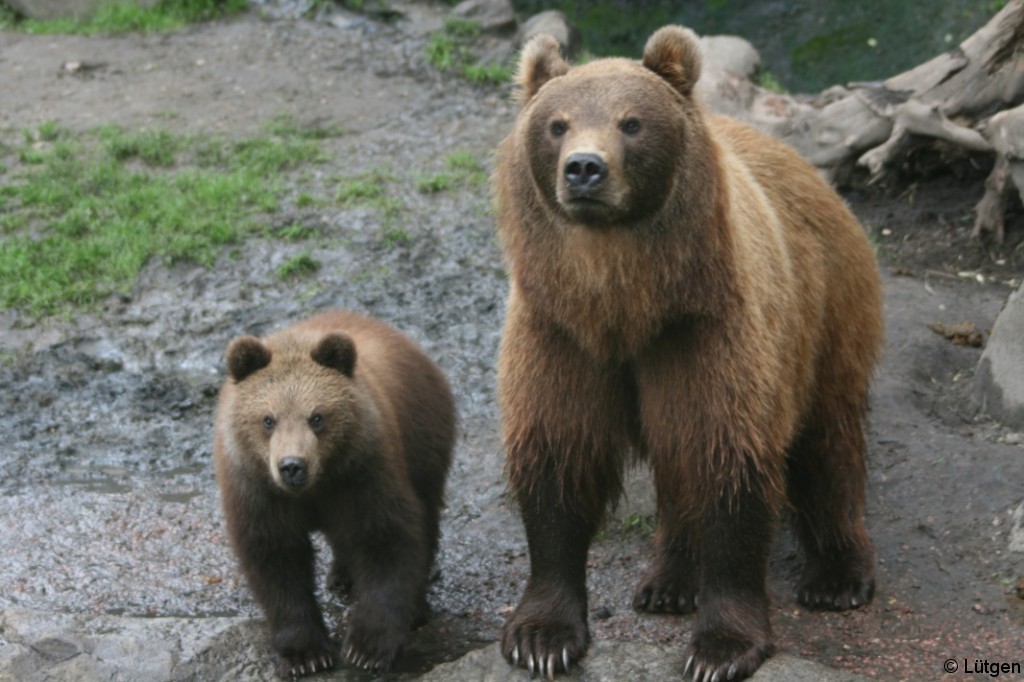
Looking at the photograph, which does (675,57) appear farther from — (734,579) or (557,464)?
(734,579)

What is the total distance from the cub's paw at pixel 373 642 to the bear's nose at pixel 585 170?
Answer: 97.6 inches

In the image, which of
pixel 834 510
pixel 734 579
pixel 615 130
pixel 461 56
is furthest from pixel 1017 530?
pixel 461 56

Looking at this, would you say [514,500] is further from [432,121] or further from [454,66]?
[454,66]

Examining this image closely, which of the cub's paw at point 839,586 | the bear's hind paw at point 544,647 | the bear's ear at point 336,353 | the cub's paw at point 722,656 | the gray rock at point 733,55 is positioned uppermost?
the bear's ear at point 336,353

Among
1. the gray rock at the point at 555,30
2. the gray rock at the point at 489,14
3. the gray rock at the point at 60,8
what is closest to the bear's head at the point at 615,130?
the gray rock at the point at 555,30

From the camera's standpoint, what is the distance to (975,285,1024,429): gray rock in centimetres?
792

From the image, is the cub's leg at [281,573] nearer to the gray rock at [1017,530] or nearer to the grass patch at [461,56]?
the gray rock at [1017,530]

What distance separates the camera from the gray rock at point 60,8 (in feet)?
53.6

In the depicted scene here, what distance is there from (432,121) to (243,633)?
795cm

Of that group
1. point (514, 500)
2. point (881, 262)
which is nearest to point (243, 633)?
point (514, 500)

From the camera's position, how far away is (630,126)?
537 centimetres

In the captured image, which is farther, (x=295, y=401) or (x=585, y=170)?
(x=295, y=401)

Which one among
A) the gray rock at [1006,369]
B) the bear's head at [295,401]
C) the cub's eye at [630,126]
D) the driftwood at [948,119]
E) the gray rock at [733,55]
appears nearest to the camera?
the cub's eye at [630,126]

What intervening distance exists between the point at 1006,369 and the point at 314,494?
4.07 m
